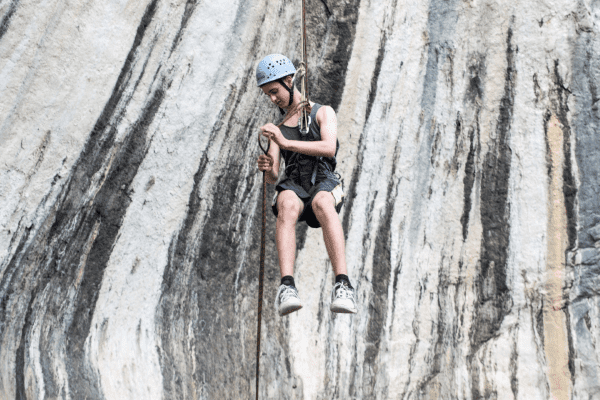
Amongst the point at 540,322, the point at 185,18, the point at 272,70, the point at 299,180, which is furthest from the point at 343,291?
the point at 185,18

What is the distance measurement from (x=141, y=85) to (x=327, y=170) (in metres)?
1.72

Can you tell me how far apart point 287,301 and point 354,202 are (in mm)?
1982

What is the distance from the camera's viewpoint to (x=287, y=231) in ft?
10.6

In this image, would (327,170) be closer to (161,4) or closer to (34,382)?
(161,4)

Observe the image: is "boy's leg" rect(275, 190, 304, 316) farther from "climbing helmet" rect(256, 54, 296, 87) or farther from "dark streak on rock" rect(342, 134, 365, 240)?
"dark streak on rock" rect(342, 134, 365, 240)

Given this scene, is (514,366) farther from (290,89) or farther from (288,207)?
(290,89)

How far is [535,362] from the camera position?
463 centimetres

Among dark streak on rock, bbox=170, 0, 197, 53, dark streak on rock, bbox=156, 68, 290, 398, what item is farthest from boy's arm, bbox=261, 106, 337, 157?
dark streak on rock, bbox=170, 0, 197, 53

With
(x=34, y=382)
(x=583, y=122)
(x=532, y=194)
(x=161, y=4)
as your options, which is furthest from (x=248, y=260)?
(x=583, y=122)

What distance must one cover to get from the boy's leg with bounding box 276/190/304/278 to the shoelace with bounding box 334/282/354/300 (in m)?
0.28

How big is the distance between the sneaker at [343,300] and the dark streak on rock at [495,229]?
2092mm

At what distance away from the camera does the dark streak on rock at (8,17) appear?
12.2 feet

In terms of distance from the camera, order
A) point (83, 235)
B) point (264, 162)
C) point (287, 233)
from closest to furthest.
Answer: point (287, 233) < point (264, 162) < point (83, 235)

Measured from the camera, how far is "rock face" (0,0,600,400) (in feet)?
13.6
